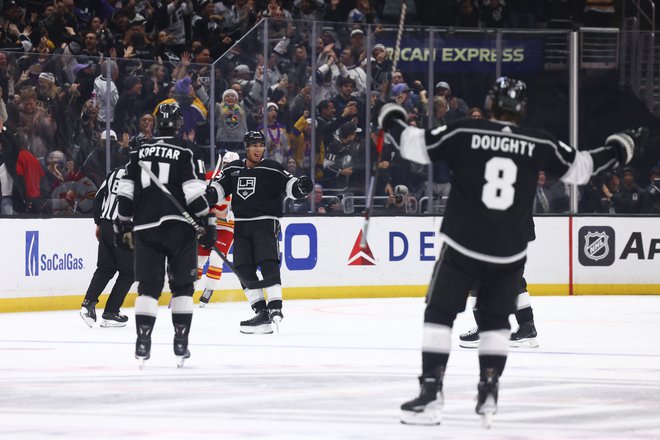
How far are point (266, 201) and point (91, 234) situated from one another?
106 inches

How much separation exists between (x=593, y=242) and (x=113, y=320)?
20.2 ft

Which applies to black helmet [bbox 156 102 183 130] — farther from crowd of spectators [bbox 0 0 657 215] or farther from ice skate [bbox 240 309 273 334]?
crowd of spectators [bbox 0 0 657 215]

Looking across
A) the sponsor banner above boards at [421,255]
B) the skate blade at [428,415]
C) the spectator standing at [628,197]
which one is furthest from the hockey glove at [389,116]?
the spectator standing at [628,197]

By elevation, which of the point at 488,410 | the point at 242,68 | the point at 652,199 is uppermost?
the point at 242,68

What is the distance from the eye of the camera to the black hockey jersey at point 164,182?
7.66 m

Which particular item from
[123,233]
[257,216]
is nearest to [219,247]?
[257,216]

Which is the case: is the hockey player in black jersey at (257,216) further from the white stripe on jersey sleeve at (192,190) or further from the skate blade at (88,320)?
the white stripe on jersey sleeve at (192,190)

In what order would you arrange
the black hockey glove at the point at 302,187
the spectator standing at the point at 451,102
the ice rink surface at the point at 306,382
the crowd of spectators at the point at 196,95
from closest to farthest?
1. the ice rink surface at the point at 306,382
2. the black hockey glove at the point at 302,187
3. the crowd of spectators at the point at 196,95
4. the spectator standing at the point at 451,102

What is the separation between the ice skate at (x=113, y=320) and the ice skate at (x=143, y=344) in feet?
10.2

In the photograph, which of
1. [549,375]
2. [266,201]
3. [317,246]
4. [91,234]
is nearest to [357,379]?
[549,375]

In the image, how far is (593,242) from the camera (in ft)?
48.0

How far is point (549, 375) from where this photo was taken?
746 centimetres

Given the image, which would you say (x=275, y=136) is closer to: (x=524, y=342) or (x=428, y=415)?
(x=524, y=342)

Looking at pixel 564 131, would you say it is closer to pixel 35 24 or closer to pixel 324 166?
pixel 324 166
